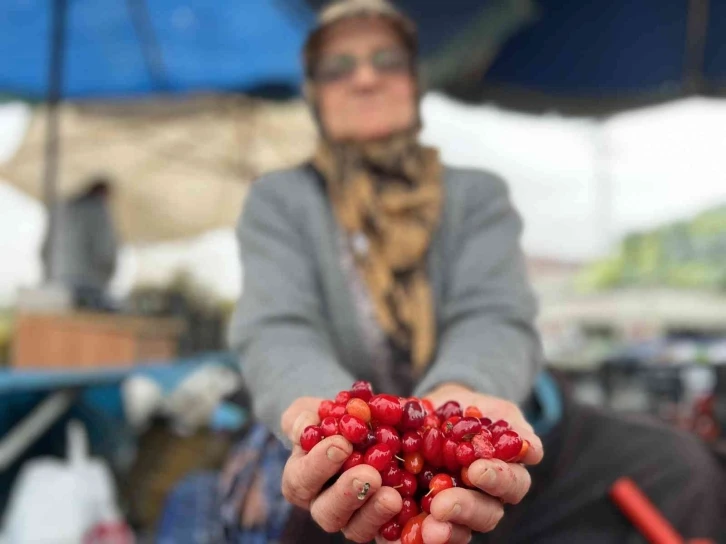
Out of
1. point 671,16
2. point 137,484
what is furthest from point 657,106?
point 137,484

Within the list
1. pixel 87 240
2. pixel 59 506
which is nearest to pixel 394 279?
pixel 59 506

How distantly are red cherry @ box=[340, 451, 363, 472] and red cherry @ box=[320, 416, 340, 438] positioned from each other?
17 mm

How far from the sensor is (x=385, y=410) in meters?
0.41

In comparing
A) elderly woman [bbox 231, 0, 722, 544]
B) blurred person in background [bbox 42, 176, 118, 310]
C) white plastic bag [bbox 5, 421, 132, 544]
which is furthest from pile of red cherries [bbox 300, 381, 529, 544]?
blurred person in background [bbox 42, 176, 118, 310]

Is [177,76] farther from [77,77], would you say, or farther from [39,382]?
[39,382]

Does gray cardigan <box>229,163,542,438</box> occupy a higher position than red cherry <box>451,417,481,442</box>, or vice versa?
red cherry <box>451,417,481,442</box>

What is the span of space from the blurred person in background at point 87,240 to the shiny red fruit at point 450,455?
7.70ft

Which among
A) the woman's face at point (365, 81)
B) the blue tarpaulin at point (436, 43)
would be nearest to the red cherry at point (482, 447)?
the woman's face at point (365, 81)

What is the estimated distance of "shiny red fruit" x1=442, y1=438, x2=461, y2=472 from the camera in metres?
0.39

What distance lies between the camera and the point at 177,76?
2.72 meters

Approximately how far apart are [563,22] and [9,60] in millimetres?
2117

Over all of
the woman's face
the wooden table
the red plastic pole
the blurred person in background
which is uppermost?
the woman's face

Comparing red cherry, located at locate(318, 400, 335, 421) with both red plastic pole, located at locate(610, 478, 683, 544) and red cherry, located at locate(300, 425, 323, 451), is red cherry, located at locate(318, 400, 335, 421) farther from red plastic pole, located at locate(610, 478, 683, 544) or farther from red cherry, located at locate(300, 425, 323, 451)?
red plastic pole, located at locate(610, 478, 683, 544)

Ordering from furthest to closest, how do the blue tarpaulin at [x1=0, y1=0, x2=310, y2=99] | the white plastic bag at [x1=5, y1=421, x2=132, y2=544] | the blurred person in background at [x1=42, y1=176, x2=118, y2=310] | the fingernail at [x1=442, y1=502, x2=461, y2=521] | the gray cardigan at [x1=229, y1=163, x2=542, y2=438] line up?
the blurred person in background at [x1=42, y1=176, x2=118, y2=310] → the blue tarpaulin at [x1=0, y1=0, x2=310, y2=99] → the white plastic bag at [x1=5, y1=421, x2=132, y2=544] → the gray cardigan at [x1=229, y1=163, x2=542, y2=438] → the fingernail at [x1=442, y1=502, x2=461, y2=521]
